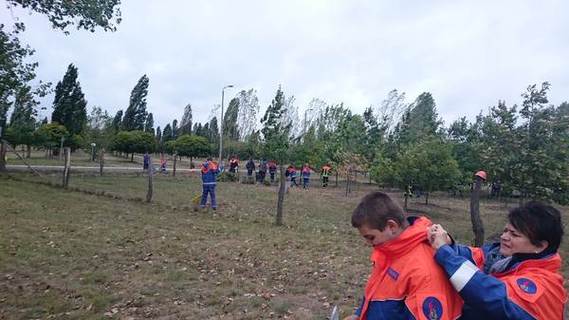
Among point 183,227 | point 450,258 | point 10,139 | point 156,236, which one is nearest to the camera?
point 450,258

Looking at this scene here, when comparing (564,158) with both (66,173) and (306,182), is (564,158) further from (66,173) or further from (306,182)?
(306,182)

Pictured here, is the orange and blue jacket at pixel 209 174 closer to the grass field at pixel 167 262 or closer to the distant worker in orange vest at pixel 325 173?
the grass field at pixel 167 262

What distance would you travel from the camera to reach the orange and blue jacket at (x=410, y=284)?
1952 millimetres

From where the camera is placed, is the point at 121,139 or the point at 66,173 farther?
the point at 121,139

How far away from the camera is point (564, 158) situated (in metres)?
12.5

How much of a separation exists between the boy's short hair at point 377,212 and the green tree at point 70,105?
2079 inches

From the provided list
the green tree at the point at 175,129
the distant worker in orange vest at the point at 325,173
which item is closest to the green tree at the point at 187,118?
the green tree at the point at 175,129

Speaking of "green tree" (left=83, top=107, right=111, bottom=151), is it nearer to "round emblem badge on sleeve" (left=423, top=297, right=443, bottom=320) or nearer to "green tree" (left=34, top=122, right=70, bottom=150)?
"green tree" (left=34, top=122, right=70, bottom=150)

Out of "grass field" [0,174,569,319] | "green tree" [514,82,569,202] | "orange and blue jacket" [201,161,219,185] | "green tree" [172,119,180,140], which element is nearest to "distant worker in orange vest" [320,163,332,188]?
"grass field" [0,174,569,319]

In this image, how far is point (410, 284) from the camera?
6.63 ft

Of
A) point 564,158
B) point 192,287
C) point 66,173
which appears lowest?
point 192,287

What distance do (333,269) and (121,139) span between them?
42.5 metres

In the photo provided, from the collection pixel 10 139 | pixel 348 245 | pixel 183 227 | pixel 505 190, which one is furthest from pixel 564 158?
pixel 10 139

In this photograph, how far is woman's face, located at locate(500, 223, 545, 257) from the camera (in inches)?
84.4
